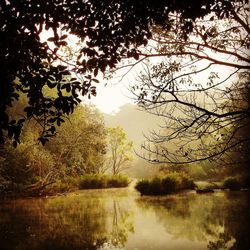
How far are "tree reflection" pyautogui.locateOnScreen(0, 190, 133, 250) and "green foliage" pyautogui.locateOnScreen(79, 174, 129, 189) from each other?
11.5 meters

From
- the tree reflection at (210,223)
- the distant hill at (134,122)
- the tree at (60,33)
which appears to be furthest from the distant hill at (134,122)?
the tree at (60,33)

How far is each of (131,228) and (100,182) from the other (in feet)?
56.5

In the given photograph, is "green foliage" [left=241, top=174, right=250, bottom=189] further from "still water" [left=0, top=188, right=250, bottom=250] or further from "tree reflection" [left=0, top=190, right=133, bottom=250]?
"tree reflection" [left=0, top=190, right=133, bottom=250]

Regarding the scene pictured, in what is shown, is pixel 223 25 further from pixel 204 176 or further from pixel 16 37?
pixel 204 176

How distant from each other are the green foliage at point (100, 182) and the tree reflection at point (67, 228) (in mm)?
11514

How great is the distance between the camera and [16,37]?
136 inches

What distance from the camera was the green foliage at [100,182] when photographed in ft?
88.3

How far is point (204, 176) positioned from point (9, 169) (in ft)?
64.4

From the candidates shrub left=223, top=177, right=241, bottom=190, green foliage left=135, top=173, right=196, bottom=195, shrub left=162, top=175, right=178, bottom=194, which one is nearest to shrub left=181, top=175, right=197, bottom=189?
green foliage left=135, top=173, right=196, bottom=195

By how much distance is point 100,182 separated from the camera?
88.8ft

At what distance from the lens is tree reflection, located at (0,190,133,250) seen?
26.9 ft

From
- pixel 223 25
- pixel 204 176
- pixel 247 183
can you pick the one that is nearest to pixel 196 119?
pixel 223 25

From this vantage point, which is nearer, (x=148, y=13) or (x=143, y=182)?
(x=148, y=13)

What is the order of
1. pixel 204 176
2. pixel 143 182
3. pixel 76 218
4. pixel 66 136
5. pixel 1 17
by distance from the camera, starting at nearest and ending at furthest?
pixel 1 17 → pixel 76 218 → pixel 143 182 → pixel 66 136 → pixel 204 176
